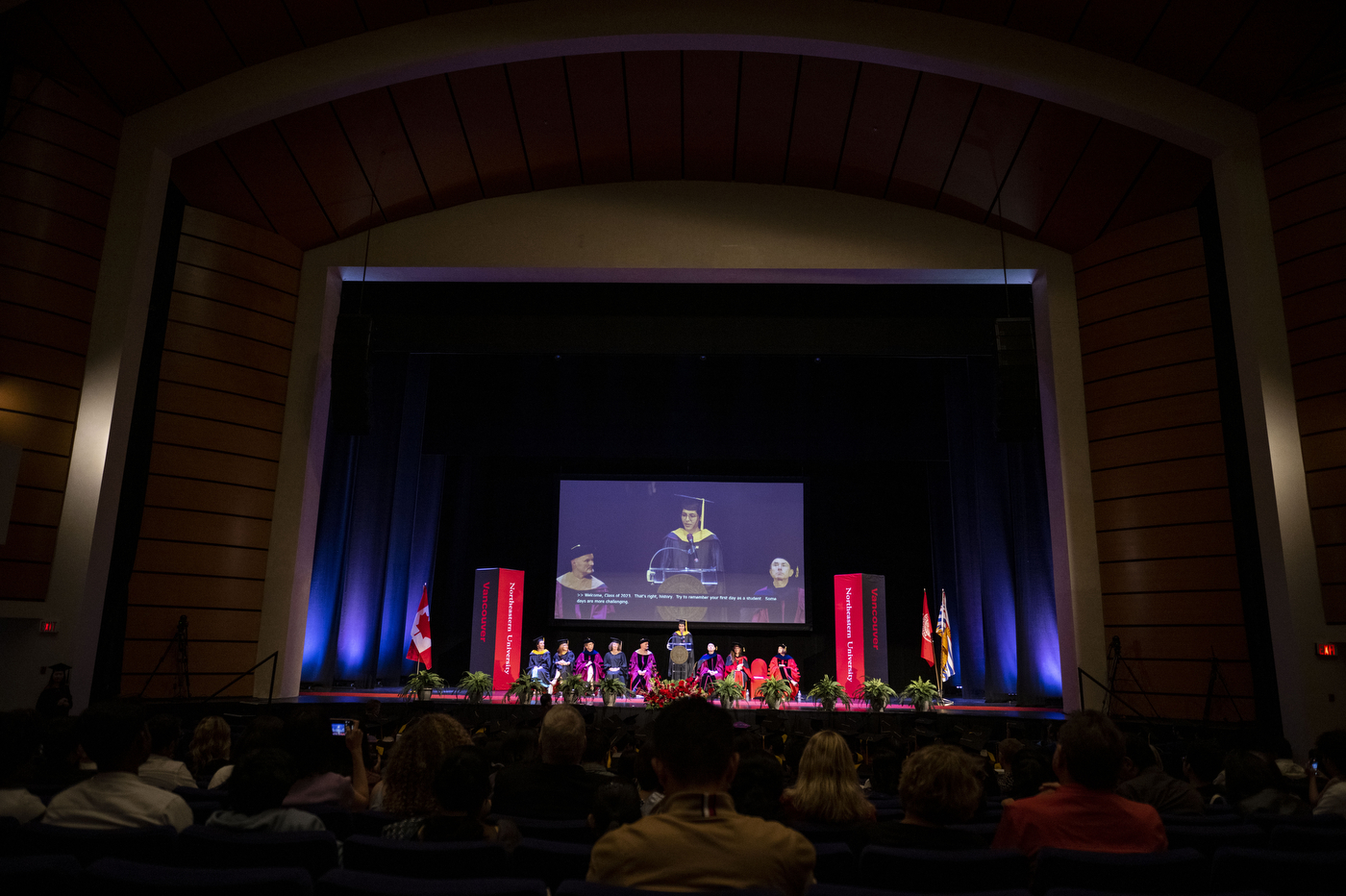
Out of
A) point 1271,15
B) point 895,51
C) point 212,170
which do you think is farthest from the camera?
point 212,170

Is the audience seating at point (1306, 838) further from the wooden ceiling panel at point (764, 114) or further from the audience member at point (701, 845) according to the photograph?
the wooden ceiling panel at point (764, 114)

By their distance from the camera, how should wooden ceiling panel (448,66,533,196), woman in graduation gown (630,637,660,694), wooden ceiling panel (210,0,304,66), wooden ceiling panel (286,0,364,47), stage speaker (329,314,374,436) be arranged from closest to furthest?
wooden ceiling panel (210,0,304,66)
wooden ceiling panel (286,0,364,47)
wooden ceiling panel (448,66,533,196)
stage speaker (329,314,374,436)
woman in graduation gown (630,637,660,694)

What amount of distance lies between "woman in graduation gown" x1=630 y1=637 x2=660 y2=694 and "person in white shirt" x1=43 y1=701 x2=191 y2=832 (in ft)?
30.6

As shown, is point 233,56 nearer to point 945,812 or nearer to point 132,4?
point 132,4

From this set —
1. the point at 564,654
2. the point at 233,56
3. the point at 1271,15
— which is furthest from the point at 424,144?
the point at 1271,15

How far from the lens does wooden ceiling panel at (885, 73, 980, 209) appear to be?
8.55 meters

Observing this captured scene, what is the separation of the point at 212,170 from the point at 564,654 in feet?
23.1

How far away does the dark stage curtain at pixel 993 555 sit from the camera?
36.9 feet

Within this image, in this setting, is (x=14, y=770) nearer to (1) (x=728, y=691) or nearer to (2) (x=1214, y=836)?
(2) (x=1214, y=836)

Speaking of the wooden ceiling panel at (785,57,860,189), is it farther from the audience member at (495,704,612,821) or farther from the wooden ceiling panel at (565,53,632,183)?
the audience member at (495,704,612,821)

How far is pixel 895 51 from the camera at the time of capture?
26.2 ft

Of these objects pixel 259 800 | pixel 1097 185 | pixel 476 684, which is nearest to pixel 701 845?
pixel 259 800

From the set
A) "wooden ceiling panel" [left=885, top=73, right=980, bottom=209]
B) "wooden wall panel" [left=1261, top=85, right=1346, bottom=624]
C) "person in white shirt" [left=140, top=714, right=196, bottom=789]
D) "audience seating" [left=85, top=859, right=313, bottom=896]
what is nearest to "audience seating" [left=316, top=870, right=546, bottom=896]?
"audience seating" [left=85, top=859, right=313, bottom=896]

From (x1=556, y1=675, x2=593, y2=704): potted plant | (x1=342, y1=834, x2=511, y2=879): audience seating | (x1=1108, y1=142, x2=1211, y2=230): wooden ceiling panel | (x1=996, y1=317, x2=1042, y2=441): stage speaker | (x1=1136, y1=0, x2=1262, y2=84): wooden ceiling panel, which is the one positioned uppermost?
(x1=1136, y1=0, x2=1262, y2=84): wooden ceiling panel
